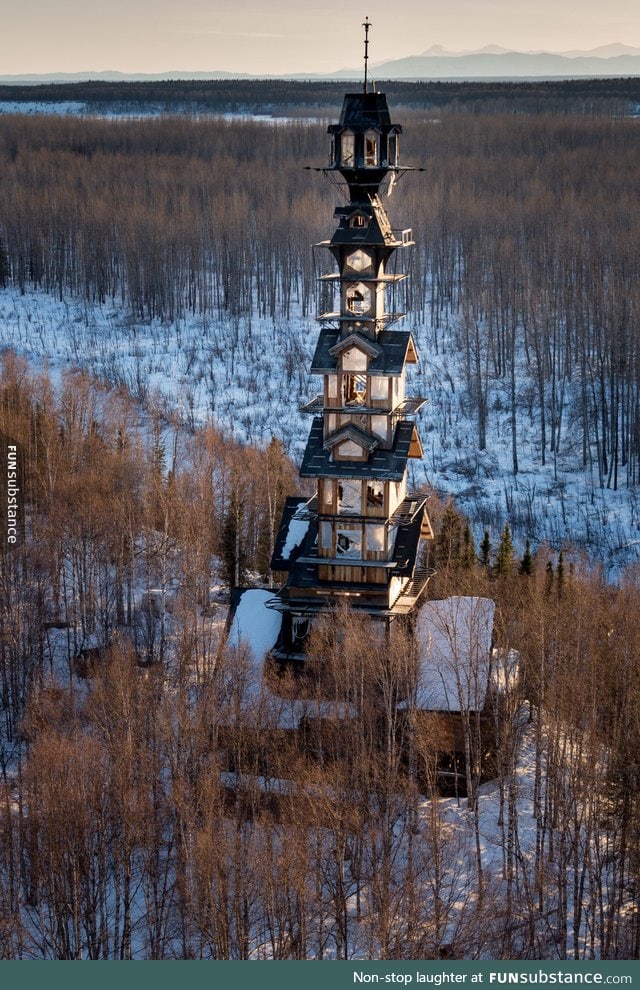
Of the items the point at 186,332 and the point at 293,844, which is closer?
the point at 293,844

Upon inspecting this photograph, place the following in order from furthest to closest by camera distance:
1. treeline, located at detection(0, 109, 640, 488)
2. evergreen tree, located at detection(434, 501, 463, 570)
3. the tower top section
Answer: treeline, located at detection(0, 109, 640, 488) < evergreen tree, located at detection(434, 501, 463, 570) < the tower top section

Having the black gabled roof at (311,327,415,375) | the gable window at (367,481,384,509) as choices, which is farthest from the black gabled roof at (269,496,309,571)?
the black gabled roof at (311,327,415,375)

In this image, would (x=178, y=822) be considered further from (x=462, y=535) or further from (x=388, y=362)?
(x=462, y=535)

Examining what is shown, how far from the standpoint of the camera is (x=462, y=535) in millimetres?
43281

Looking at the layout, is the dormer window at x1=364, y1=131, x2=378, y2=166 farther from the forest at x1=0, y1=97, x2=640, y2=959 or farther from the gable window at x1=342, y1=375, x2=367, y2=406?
the forest at x1=0, y1=97, x2=640, y2=959

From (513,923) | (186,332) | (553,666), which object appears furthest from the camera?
(186,332)

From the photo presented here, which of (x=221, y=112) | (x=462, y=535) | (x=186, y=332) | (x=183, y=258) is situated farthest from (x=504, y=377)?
(x=221, y=112)

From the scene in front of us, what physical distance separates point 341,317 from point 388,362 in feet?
5.53

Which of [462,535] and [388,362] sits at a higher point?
[388,362]

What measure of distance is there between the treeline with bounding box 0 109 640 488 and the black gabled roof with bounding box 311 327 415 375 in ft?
107

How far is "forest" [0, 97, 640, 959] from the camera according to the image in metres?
25.4

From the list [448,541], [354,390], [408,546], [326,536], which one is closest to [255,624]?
[326,536]

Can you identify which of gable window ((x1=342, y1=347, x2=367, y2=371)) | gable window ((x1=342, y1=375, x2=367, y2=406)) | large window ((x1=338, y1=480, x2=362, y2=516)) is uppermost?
gable window ((x1=342, y1=347, x2=367, y2=371))

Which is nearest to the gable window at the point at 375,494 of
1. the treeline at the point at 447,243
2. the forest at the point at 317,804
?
the forest at the point at 317,804
